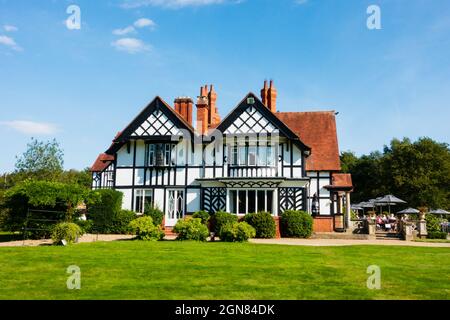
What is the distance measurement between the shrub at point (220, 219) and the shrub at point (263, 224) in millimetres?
1232

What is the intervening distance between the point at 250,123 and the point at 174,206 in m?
7.18

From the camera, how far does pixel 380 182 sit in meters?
62.2

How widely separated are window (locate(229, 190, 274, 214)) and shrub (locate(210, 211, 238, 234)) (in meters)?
1.28

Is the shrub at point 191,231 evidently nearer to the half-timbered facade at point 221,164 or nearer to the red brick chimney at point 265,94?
the half-timbered facade at point 221,164

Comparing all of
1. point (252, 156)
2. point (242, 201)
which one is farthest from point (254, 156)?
point (242, 201)

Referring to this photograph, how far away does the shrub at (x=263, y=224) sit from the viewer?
21.1m

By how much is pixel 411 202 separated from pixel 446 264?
159 ft

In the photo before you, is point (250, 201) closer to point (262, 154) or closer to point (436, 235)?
point (262, 154)

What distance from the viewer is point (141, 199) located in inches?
994

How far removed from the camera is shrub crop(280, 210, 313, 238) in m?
21.5

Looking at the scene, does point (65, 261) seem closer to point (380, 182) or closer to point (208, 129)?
point (208, 129)

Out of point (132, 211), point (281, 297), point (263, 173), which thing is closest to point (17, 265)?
point (281, 297)

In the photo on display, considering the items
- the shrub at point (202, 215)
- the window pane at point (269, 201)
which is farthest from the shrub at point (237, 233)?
the window pane at point (269, 201)

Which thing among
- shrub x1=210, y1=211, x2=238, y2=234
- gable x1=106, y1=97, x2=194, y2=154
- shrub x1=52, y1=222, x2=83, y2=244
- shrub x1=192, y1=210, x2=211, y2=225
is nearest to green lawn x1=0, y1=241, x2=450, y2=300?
shrub x1=52, y1=222, x2=83, y2=244
